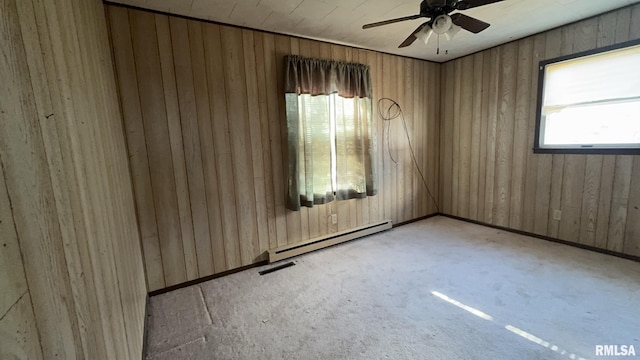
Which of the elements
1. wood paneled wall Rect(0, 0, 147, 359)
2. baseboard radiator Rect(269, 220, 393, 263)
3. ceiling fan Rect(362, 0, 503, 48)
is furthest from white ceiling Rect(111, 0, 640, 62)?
baseboard radiator Rect(269, 220, 393, 263)

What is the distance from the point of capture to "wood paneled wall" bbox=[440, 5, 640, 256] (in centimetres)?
252

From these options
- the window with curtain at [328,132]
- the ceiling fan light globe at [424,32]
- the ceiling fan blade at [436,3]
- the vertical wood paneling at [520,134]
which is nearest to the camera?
the ceiling fan blade at [436,3]

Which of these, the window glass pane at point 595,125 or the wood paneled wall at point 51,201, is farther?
the window glass pane at point 595,125

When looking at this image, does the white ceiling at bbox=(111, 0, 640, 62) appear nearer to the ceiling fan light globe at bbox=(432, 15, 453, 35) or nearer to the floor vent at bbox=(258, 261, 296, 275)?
the ceiling fan light globe at bbox=(432, 15, 453, 35)

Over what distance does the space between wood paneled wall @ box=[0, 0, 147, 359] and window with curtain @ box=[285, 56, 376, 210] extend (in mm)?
1743

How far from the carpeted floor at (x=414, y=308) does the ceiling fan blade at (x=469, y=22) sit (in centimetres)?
204

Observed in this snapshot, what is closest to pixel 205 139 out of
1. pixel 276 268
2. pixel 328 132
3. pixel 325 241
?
pixel 328 132

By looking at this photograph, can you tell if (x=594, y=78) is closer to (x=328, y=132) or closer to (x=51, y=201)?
(x=328, y=132)

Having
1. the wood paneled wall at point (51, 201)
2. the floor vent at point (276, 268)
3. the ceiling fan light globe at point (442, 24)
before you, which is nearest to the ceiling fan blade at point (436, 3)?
the ceiling fan light globe at point (442, 24)

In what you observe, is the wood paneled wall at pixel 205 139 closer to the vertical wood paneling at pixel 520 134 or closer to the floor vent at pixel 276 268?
the floor vent at pixel 276 268

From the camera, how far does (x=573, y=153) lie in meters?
2.77

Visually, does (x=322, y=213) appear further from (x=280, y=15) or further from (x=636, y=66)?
(x=636, y=66)

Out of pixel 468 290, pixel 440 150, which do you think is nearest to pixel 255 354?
pixel 468 290

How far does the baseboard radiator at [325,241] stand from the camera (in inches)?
109
